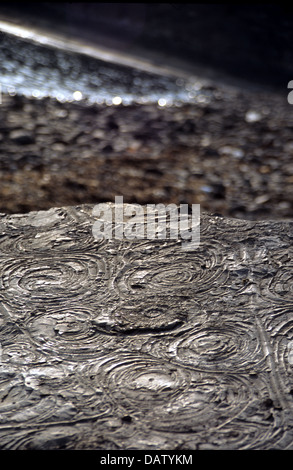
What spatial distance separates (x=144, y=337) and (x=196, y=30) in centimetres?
316

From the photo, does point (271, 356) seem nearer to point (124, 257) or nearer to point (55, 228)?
point (124, 257)

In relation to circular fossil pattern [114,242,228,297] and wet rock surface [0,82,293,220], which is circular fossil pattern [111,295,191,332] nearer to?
circular fossil pattern [114,242,228,297]

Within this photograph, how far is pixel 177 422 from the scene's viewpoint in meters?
1.18

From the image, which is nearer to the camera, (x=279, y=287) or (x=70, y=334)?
(x=70, y=334)

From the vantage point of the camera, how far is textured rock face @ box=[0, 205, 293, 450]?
46.1 inches

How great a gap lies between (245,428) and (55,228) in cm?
101

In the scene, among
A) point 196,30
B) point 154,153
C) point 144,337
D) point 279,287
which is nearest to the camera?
point 144,337

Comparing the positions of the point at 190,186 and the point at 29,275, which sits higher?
the point at 190,186

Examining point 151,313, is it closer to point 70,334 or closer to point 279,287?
point 70,334

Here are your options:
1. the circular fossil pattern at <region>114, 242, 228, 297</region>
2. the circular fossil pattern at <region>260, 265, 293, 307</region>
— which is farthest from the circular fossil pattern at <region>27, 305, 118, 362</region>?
the circular fossil pattern at <region>260, 265, 293, 307</region>

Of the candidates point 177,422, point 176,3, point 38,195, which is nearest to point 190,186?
point 38,195

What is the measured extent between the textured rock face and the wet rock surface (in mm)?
275

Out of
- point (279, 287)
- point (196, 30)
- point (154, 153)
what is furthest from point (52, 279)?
point (196, 30)

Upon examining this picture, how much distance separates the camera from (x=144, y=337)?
1.44 meters
